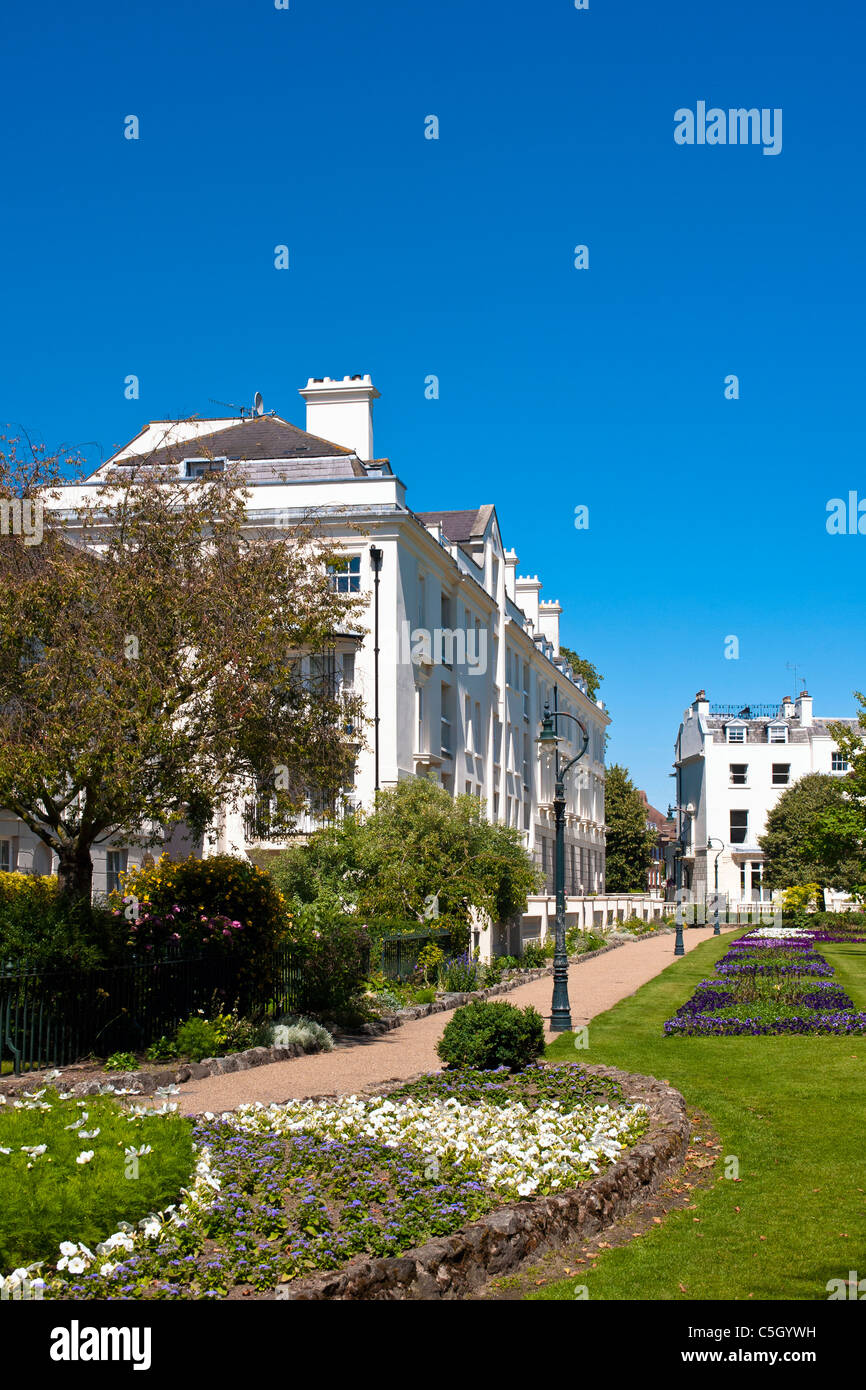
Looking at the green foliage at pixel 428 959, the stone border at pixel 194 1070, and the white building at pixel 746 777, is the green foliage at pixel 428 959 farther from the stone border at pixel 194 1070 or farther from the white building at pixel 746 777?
the white building at pixel 746 777

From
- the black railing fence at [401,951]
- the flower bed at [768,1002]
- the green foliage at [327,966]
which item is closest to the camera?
the flower bed at [768,1002]

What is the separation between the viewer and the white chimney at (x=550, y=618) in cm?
6019

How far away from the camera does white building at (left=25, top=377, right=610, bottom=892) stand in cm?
2967

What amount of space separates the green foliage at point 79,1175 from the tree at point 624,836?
69849 mm

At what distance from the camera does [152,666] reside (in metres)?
13.5

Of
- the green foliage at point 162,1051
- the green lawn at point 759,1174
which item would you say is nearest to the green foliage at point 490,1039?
the green lawn at point 759,1174

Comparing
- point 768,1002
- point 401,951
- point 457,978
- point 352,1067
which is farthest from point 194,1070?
point 457,978

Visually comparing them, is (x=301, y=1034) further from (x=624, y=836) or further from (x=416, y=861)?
(x=624, y=836)

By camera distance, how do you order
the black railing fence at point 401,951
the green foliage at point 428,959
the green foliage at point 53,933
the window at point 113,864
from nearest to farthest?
the green foliage at point 53,933, the black railing fence at point 401,951, the green foliage at point 428,959, the window at point 113,864

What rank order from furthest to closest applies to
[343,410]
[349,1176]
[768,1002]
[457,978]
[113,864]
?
[343,410] < [113,864] < [457,978] < [768,1002] < [349,1176]

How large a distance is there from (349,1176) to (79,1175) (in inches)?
72.2

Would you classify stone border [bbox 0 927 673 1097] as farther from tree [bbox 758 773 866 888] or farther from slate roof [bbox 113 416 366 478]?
tree [bbox 758 773 866 888]

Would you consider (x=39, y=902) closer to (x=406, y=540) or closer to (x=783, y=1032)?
(x=783, y=1032)

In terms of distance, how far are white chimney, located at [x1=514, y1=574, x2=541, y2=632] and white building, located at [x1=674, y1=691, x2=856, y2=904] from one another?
2078 cm
